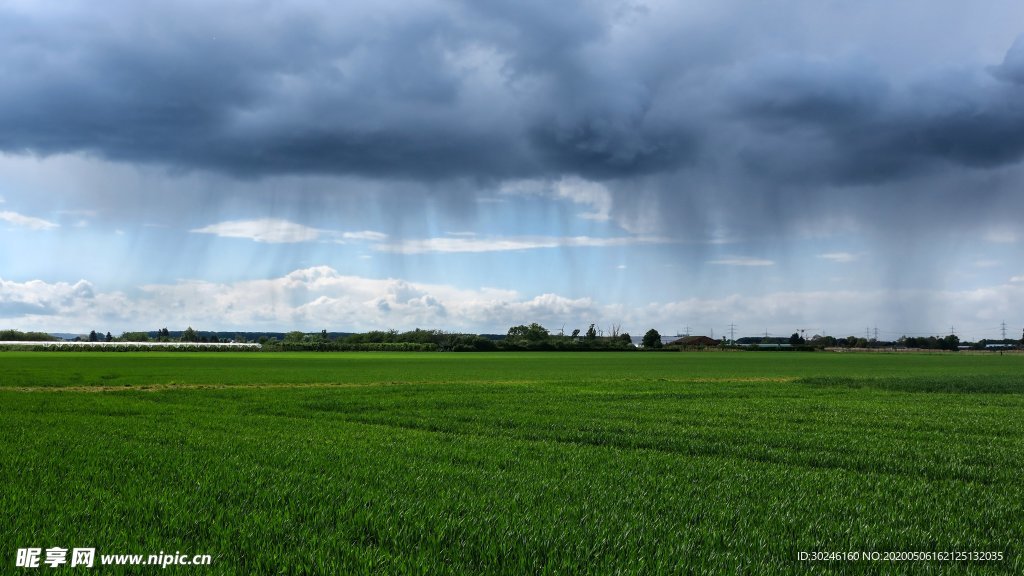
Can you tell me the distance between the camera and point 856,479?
1463 centimetres

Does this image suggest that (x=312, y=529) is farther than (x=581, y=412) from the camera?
No

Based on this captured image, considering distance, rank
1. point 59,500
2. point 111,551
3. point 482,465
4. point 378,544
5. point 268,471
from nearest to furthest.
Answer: point 111,551 → point 378,544 → point 59,500 → point 268,471 → point 482,465

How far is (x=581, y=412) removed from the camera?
29312mm

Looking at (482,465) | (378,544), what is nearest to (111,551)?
(378,544)

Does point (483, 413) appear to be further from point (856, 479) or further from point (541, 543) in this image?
point (541, 543)

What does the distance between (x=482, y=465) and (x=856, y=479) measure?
26.5ft

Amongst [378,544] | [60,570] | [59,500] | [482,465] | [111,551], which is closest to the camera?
[60,570]

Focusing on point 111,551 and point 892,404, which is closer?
point 111,551

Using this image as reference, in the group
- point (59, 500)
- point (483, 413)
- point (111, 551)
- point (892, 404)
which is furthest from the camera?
point (892, 404)

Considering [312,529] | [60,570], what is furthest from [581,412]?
[60,570]

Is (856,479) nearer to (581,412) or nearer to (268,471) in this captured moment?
(268,471)

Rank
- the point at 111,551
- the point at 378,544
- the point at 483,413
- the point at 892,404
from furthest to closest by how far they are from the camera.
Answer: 1. the point at 892,404
2. the point at 483,413
3. the point at 378,544
4. the point at 111,551

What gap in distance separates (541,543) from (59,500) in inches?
322

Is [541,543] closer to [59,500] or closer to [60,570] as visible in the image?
[60,570]
